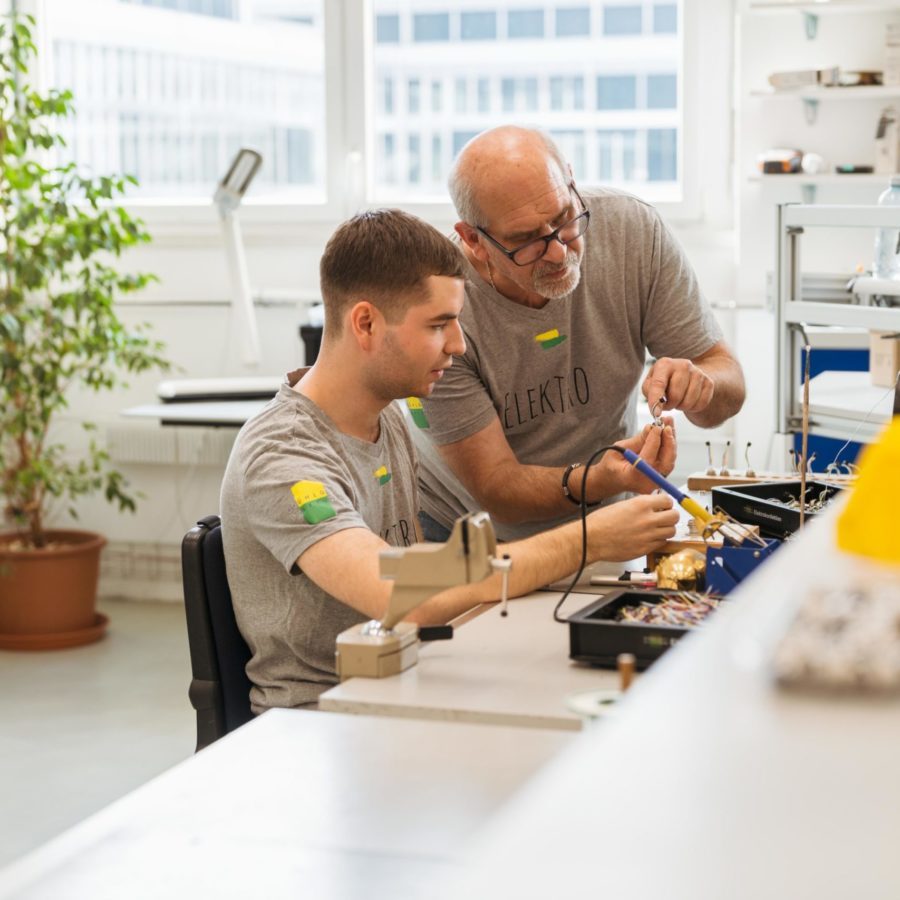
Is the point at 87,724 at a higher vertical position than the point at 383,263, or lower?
lower

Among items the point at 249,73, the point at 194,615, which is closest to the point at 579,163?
the point at 249,73

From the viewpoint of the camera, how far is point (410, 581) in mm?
1486

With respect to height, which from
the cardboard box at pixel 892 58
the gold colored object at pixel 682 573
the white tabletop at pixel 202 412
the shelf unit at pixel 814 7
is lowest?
the gold colored object at pixel 682 573

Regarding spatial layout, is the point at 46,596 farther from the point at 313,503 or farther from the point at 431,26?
the point at 313,503

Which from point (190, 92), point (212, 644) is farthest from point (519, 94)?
point (212, 644)

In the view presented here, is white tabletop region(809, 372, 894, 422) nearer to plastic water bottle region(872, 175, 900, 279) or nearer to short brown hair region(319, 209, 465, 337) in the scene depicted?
plastic water bottle region(872, 175, 900, 279)

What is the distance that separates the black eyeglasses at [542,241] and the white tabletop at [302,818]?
3.34ft

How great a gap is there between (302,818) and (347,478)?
76 cm

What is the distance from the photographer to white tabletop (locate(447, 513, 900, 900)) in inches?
21.0

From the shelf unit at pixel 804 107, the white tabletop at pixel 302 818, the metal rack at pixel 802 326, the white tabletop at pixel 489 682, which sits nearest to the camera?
the white tabletop at pixel 302 818

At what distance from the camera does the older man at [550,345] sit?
7.23 feet

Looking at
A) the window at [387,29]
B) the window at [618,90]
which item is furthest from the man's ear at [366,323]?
the window at [387,29]

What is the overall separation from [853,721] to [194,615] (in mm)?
1294

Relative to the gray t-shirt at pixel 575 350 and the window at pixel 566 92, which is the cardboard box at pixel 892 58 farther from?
the gray t-shirt at pixel 575 350
